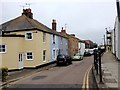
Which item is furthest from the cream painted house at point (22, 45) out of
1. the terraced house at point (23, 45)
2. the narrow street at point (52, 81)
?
the narrow street at point (52, 81)

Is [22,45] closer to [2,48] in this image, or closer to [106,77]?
[2,48]

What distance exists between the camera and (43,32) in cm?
3275

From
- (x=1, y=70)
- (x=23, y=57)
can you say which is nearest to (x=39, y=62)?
(x=23, y=57)

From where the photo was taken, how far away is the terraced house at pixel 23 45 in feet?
89.3

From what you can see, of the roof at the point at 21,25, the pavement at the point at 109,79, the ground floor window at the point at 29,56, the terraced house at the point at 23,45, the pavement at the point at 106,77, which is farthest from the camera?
the roof at the point at 21,25

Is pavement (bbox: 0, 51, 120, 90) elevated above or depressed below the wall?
below

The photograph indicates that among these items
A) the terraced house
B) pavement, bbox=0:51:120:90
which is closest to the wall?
the terraced house

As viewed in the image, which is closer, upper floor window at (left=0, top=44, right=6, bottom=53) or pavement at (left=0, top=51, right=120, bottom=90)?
pavement at (left=0, top=51, right=120, bottom=90)

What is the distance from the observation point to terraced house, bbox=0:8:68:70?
27219mm

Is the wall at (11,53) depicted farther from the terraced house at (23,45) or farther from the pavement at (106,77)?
the pavement at (106,77)

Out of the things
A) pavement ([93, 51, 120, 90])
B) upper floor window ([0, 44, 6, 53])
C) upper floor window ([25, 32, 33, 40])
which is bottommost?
pavement ([93, 51, 120, 90])

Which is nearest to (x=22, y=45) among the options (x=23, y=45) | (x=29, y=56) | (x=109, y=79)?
(x=23, y=45)

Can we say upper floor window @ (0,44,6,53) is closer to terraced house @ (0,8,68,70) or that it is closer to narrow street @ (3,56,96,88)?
terraced house @ (0,8,68,70)

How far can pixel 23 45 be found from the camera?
98.7 ft
